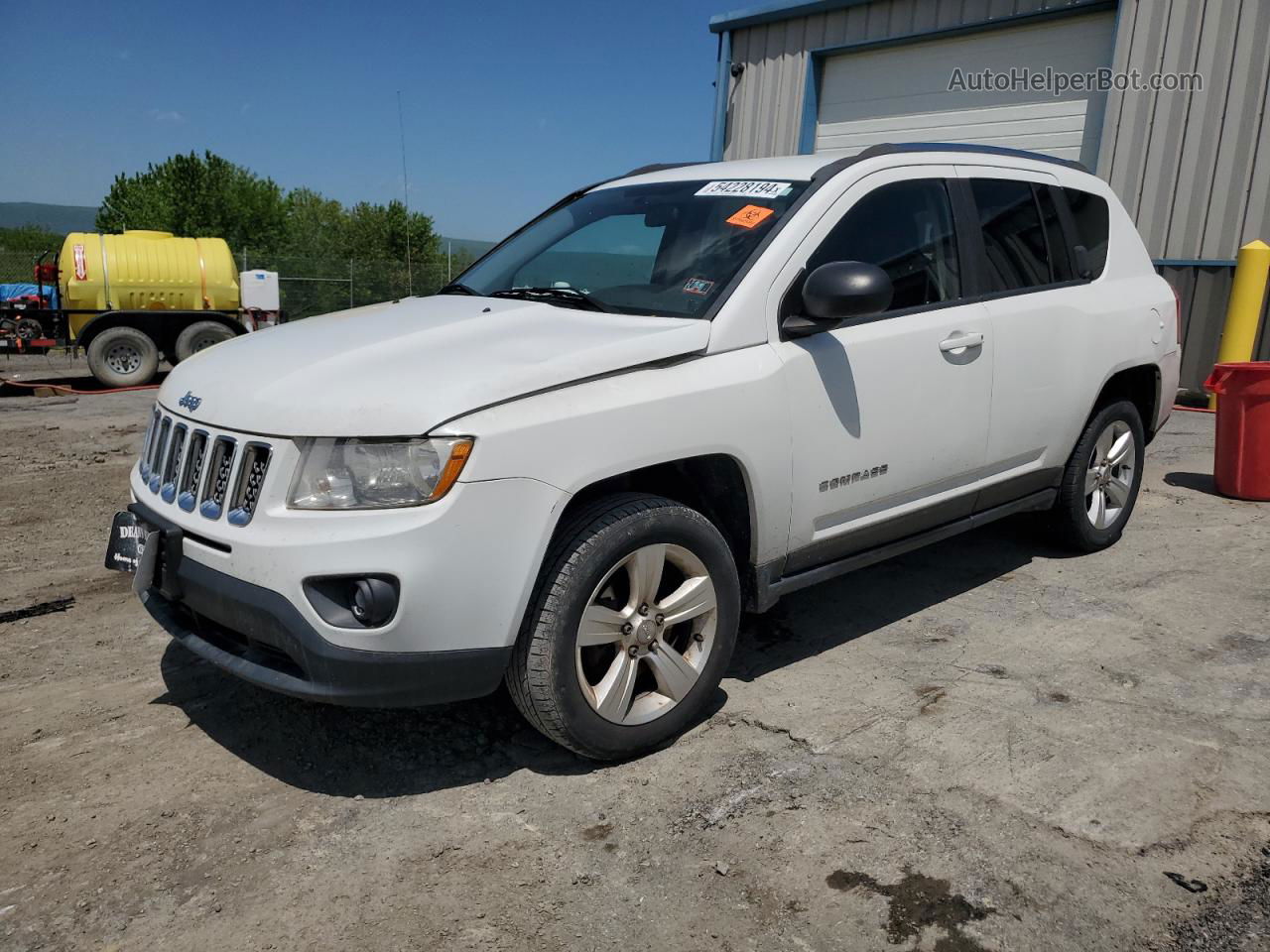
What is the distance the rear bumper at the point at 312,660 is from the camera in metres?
2.53

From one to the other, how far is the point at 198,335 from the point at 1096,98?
11.4 metres

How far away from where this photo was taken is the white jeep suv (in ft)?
8.34

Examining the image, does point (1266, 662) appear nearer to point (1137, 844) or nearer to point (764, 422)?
point (1137, 844)

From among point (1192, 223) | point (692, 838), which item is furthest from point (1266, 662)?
point (1192, 223)

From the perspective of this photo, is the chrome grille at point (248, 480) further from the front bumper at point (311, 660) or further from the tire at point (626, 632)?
the tire at point (626, 632)

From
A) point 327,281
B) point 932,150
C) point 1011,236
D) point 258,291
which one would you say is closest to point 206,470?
point 932,150

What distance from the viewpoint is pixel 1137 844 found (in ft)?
8.49

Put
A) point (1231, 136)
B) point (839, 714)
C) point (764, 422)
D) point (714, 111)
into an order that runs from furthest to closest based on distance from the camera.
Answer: point (714, 111) < point (1231, 136) < point (839, 714) < point (764, 422)

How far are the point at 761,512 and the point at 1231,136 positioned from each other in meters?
9.25

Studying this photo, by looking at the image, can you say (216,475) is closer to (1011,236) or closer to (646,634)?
(646,634)

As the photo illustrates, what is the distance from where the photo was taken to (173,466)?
302 centimetres

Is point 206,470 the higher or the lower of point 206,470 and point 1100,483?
the higher

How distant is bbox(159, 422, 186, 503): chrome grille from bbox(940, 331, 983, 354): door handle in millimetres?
2613

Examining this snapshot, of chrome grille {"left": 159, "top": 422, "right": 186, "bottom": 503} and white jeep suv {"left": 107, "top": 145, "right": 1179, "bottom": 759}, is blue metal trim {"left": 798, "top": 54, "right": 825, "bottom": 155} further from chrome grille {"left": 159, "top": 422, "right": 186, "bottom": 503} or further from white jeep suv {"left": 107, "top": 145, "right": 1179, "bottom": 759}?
chrome grille {"left": 159, "top": 422, "right": 186, "bottom": 503}
